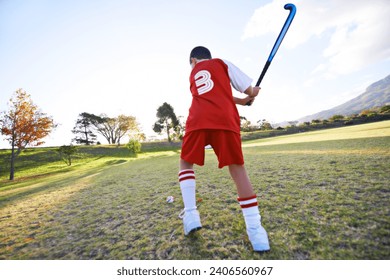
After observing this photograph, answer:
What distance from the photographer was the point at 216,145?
5.47ft

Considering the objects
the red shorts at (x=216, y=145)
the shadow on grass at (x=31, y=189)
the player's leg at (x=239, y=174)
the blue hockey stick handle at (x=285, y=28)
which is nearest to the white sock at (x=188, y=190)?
the red shorts at (x=216, y=145)

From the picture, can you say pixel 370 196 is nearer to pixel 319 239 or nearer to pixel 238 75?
pixel 319 239

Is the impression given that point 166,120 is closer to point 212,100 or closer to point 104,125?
point 104,125

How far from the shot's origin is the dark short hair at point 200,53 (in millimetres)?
2033

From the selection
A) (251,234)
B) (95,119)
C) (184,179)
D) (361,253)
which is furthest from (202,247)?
(95,119)

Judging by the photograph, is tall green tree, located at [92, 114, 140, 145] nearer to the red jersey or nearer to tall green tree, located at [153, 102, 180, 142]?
tall green tree, located at [153, 102, 180, 142]

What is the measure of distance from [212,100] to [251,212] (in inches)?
41.2

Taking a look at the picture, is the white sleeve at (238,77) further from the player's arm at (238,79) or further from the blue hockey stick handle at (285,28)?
the blue hockey stick handle at (285,28)

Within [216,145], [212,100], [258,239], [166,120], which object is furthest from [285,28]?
[166,120]

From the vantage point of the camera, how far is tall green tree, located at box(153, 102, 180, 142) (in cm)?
4362

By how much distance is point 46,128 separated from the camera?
1454 centimetres

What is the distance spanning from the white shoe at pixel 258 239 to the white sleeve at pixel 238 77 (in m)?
1.31
